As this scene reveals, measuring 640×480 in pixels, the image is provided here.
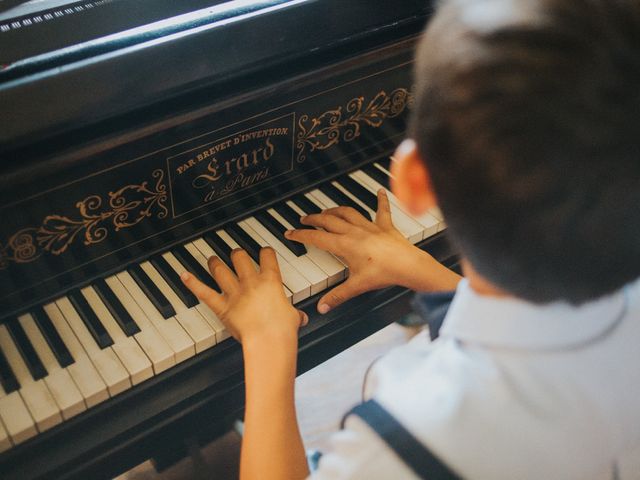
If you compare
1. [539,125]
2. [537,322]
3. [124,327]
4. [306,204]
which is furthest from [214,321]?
[539,125]

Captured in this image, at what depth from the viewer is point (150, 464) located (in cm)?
187

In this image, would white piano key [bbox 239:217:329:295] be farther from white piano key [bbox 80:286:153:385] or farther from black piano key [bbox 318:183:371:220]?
white piano key [bbox 80:286:153:385]

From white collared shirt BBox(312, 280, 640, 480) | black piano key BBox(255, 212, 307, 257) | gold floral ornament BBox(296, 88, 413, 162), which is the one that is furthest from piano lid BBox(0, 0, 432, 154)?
white collared shirt BBox(312, 280, 640, 480)

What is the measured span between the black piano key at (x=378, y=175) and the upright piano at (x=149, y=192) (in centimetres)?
15

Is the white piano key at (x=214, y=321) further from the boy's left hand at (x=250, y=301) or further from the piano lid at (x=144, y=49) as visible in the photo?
the piano lid at (x=144, y=49)

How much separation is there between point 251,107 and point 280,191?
0.79 ft

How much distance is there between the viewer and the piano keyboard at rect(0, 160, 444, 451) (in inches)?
41.5

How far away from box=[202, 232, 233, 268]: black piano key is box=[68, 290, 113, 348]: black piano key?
0.26 metres

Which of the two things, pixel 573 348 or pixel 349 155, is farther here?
pixel 349 155

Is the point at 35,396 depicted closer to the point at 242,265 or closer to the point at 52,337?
the point at 52,337

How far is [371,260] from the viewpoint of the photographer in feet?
4.21

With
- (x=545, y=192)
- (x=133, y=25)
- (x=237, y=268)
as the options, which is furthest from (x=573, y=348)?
(x=133, y=25)

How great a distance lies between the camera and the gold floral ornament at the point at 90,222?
1.08 metres

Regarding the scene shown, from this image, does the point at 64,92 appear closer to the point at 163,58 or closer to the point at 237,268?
the point at 163,58
